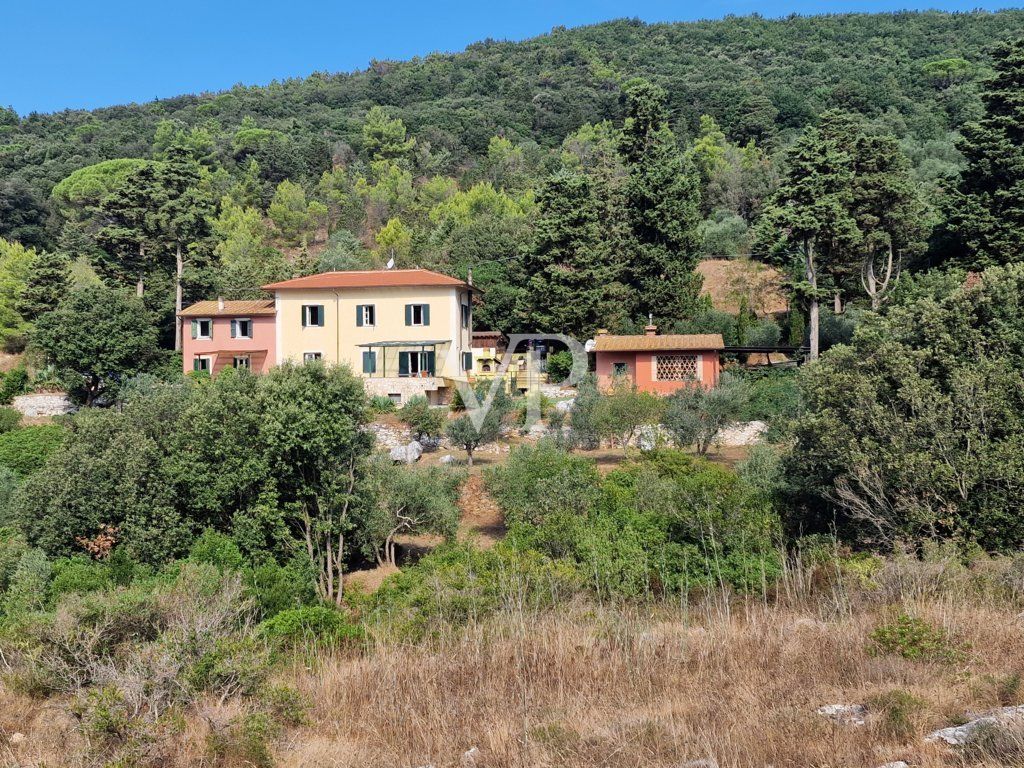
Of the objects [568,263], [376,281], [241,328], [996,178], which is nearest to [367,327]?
[376,281]

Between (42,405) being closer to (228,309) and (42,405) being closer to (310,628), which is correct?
(228,309)

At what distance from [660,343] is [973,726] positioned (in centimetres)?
2415

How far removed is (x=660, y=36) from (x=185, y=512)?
11415 centimetres

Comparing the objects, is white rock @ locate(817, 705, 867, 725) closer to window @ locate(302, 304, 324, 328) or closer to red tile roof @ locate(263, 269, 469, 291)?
red tile roof @ locate(263, 269, 469, 291)

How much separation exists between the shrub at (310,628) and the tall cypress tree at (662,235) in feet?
77.0

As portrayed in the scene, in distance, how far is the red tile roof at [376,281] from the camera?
1312 inches

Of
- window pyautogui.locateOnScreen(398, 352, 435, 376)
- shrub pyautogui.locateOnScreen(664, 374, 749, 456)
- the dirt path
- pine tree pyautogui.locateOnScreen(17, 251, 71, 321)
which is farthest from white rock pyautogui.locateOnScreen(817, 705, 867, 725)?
pine tree pyautogui.locateOnScreen(17, 251, 71, 321)

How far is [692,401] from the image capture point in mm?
22906

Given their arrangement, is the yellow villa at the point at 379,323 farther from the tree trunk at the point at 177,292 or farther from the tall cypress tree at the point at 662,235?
the tall cypress tree at the point at 662,235

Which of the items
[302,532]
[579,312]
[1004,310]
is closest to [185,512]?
[302,532]

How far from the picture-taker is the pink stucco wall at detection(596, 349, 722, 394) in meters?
29.4

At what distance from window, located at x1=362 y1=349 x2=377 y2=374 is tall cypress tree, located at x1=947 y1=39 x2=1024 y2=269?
22117mm

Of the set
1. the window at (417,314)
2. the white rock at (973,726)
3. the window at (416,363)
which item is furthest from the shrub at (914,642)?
the window at (417,314)

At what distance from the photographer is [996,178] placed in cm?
2958
